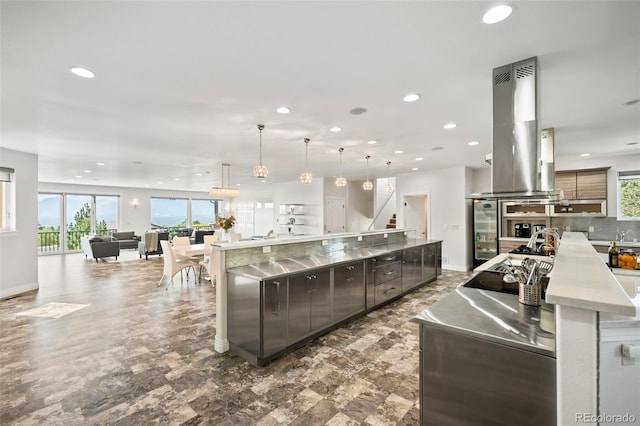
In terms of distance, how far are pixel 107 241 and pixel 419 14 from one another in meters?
11.0

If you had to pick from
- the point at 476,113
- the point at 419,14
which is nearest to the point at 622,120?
the point at 476,113

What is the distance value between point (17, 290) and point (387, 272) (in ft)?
22.5

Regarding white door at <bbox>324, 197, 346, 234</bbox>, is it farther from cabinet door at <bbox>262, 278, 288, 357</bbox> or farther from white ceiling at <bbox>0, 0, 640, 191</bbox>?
cabinet door at <bbox>262, 278, 288, 357</bbox>

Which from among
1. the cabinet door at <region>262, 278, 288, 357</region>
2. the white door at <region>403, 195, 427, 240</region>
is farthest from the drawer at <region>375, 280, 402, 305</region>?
the white door at <region>403, 195, 427, 240</region>

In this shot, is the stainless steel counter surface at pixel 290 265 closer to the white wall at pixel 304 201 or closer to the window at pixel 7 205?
the window at pixel 7 205

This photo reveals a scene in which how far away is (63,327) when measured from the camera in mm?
3832

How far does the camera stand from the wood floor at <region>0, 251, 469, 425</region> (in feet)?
7.11

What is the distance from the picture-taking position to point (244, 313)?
295cm

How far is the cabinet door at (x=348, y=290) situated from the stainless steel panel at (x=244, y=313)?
3.78 ft

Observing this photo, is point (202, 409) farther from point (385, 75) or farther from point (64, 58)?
point (385, 75)

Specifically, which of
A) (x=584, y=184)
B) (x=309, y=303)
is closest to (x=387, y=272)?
(x=309, y=303)

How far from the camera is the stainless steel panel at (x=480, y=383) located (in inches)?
52.2

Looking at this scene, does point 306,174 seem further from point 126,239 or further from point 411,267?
point 126,239

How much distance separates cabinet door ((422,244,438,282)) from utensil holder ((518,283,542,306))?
3.97 m
